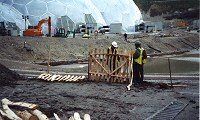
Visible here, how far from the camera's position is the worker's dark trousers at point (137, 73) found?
13.2 metres

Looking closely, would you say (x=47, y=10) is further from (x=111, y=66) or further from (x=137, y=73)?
(x=137, y=73)

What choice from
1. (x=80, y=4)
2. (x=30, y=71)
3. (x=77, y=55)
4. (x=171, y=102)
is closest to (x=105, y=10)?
(x=80, y=4)

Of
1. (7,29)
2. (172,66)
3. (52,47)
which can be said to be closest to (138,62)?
(172,66)

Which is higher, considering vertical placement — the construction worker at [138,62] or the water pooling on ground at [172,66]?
the construction worker at [138,62]

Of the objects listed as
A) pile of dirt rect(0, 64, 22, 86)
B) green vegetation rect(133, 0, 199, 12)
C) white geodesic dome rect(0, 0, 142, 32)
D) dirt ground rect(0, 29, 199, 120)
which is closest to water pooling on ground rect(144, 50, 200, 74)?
dirt ground rect(0, 29, 199, 120)

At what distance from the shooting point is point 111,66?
538 inches

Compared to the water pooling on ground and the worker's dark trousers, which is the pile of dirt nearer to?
the worker's dark trousers

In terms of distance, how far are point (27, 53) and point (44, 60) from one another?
5.38ft

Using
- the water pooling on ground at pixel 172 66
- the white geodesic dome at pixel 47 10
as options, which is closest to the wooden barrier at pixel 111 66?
the water pooling on ground at pixel 172 66

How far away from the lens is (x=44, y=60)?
2666 cm

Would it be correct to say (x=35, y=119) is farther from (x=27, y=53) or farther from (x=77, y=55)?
(x=77, y=55)

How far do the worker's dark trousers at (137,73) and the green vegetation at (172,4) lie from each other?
3350 inches

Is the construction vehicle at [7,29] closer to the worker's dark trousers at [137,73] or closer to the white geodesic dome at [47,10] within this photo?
the white geodesic dome at [47,10]

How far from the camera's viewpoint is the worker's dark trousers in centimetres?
1320
